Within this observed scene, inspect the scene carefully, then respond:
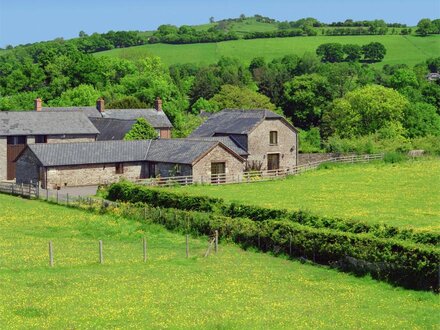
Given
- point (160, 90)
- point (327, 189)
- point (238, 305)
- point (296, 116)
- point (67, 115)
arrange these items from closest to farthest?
point (238, 305), point (327, 189), point (67, 115), point (160, 90), point (296, 116)

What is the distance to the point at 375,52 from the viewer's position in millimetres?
184750

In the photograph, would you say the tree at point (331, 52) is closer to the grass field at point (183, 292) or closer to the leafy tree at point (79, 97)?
the leafy tree at point (79, 97)

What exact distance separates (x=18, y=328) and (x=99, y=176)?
44.0 metres

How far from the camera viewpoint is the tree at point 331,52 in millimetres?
185250

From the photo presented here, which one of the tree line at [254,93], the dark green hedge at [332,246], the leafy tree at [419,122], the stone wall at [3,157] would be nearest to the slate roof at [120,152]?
the stone wall at [3,157]

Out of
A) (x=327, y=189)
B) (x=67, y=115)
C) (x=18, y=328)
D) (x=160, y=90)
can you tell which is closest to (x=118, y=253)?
(x=18, y=328)

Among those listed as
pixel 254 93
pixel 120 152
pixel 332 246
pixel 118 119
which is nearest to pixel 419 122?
pixel 254 93

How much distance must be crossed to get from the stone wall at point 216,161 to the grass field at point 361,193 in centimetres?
237

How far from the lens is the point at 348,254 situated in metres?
31.5

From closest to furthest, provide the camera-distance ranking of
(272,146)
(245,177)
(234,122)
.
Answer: (245,177) → (272,146) → (234,122)

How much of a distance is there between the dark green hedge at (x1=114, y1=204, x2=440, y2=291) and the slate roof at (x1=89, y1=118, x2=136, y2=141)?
39093 millimetres

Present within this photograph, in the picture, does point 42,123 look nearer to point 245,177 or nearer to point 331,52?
point 245,177

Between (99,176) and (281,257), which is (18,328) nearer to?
(281,257)

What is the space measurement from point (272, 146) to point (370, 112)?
2616cm
